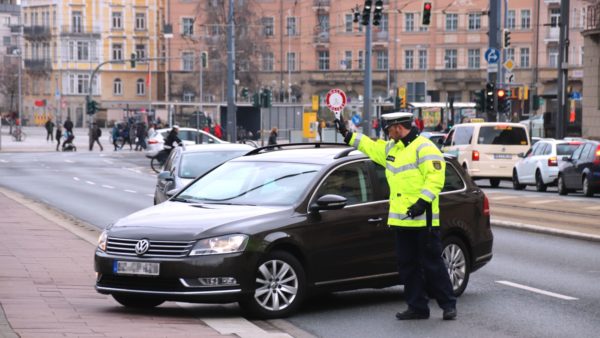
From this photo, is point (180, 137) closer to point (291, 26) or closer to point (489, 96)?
point (489, 96)

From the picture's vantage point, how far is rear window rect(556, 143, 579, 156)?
36125 millimetres

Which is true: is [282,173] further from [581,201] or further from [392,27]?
[392,27]

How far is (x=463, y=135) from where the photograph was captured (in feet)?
127

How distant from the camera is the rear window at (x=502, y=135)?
3831cm

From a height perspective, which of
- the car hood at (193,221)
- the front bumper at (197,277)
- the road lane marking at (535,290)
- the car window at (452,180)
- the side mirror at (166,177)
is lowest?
the road lane marking at (535,290)

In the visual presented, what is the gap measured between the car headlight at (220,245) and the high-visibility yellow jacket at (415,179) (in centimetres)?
125

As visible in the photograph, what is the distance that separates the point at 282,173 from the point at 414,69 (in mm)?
94011

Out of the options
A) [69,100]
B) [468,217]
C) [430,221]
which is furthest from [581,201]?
[69,100]

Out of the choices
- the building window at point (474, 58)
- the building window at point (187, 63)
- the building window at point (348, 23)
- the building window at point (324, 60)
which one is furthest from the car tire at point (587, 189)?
the building window at point (187, 63)

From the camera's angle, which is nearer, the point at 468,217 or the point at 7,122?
the point at 468,217

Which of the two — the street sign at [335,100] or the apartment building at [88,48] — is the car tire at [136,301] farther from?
the apartment building at [88,48]

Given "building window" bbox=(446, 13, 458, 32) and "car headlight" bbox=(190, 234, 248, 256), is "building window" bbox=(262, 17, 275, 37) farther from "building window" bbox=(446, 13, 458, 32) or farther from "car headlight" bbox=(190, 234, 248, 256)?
"car headlight" bbox=(190, 234, 248, 256)

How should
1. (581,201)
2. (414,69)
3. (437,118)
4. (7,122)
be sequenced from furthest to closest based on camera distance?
(7,122) → (414,69) → (437,118) → (581,201)

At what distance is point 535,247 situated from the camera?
58.7 ft
